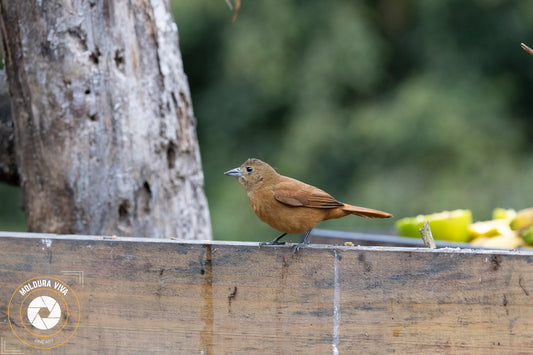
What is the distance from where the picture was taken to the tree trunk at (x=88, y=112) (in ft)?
9.06

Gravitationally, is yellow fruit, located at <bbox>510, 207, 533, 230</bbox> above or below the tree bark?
below

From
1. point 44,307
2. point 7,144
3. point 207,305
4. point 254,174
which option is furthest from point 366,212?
point 7,144

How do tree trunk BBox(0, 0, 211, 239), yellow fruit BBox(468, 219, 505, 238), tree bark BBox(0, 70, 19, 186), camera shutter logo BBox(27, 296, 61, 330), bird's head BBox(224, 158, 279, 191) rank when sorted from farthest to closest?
yellow fruit BBox(468, 219, 505, 238), tree bark BBox(0, 70, 19, 186), tree trunk BBox(0, 0, 211, 239), bird's head BBox(224, 158, 279, 191), camera shutter logo BBox(27, 296, 61, 330)

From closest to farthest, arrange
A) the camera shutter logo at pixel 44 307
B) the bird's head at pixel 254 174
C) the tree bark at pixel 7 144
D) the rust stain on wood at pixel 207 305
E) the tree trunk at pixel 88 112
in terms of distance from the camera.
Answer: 1. the rust stain on wood at pixel 207 305
2. the camera shutter logo at pixel 44 307
3. the bird's head at pixel 254 174
4. the tree trunk at pixel 88 112
5. the tree bark at pixel 7 144

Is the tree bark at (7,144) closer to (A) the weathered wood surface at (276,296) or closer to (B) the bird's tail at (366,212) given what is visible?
(A) the weathered wood surface at (276,296)

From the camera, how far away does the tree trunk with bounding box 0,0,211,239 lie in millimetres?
2762

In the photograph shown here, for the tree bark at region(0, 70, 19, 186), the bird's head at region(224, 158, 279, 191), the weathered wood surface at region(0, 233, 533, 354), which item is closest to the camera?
the weathered wood surface at region(0, 233, 533, 354)

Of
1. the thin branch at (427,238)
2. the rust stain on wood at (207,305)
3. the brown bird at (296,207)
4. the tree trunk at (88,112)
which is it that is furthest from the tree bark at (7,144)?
the thin branch at (427,238)

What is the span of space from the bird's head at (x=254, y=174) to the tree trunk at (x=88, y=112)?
1.96ft

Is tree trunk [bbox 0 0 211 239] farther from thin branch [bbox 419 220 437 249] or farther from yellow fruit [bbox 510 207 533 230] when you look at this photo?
yellow fruit [bbox 510 207 533 230]

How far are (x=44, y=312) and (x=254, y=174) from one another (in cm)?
89

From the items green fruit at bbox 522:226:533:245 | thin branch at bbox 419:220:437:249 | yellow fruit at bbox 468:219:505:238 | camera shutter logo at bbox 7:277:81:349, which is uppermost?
yellow fruit at bbox 468:219:505:238

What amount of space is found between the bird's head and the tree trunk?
0.60 m

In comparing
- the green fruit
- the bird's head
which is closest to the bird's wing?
the bird's head
